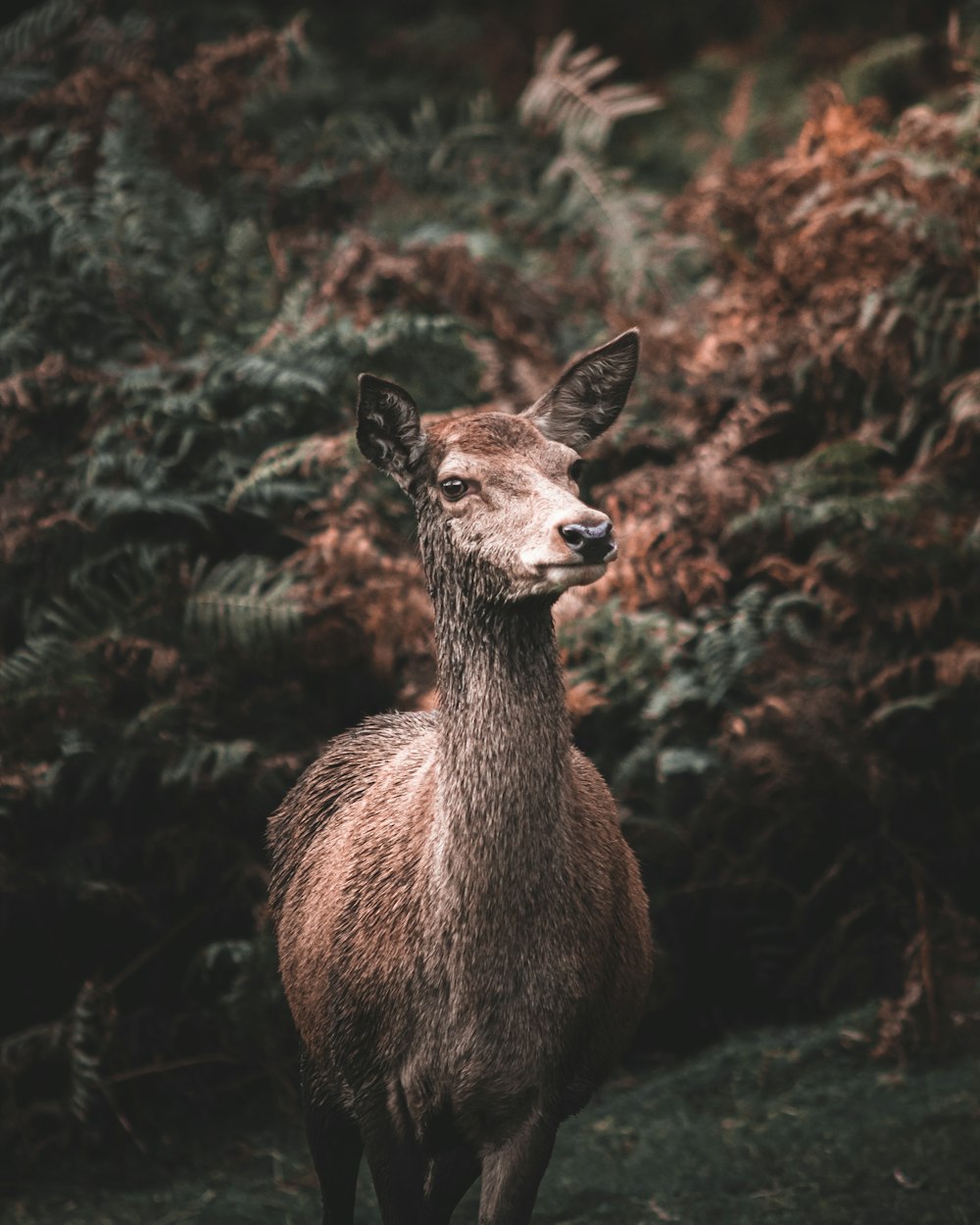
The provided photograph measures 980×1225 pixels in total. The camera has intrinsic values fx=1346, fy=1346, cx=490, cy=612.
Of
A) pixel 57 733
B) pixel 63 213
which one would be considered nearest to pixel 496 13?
pixel 63 213

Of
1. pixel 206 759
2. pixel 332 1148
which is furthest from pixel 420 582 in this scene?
pixel 332 1148

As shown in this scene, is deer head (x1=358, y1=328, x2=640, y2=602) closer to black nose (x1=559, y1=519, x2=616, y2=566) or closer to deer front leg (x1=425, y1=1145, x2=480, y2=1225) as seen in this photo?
black nose (x1=559, y1=519, x2=616, y2=566)

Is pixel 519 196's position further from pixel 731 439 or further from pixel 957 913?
pixel 957 913

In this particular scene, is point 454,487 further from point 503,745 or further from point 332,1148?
point 332,1148

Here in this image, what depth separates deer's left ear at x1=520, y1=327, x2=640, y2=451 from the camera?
128 inches

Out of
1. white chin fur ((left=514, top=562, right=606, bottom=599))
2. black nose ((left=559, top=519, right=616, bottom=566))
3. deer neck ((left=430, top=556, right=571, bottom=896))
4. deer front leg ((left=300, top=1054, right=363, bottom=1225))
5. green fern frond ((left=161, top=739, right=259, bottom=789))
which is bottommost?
deer front leg ((left=300, top=1054, right=363, bottom=1225))

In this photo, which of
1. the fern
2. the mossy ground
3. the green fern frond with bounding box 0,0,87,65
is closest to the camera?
the mossy ground

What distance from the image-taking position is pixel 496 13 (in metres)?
12.8

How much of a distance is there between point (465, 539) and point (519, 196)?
21.6ft

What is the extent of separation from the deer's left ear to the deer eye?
1.07 ft

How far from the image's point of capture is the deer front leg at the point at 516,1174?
9.71 feet

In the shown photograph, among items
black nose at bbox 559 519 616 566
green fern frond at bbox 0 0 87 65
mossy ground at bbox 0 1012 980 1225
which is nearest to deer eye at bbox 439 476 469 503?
black nose at bbox 559 519 616 566

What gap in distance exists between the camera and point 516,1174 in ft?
9.77

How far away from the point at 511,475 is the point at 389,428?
365 millimetres
